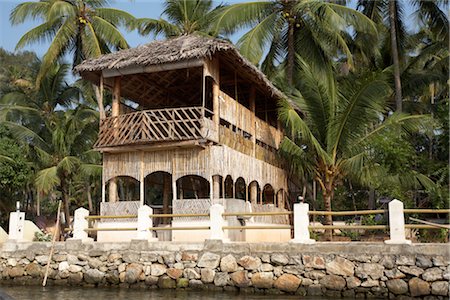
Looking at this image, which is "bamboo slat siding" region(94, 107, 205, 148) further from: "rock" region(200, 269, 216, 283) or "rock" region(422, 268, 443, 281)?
"rock" region(422, 268, 443, 281)

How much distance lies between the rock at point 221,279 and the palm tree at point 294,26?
10.4 m

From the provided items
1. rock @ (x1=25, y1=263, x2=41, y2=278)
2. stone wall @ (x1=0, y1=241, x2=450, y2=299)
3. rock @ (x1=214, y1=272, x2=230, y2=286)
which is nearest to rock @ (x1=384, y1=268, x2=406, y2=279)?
stone wall @ (x1=0, y1=241, x2=450, y2=299)

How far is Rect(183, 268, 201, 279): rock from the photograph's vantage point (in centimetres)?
1093

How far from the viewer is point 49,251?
1272cm

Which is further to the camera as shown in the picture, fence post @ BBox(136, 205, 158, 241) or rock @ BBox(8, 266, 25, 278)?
rock @ BBox(8, 266, 25, 278)

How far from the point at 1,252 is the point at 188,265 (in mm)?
5643

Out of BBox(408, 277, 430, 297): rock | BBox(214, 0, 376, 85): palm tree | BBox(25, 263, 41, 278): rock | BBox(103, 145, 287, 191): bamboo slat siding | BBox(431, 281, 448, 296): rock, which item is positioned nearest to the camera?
BBox(431, 281, 448, 296): rock

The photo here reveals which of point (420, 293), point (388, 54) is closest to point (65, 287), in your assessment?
point (420, 293)

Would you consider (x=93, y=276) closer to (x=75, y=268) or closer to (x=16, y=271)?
(x=75, y=268)

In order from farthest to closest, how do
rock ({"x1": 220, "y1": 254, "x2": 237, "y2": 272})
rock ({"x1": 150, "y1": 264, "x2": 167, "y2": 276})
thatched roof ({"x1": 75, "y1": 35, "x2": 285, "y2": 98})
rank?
thatched roof ({"x1": 75, "y1": 35, "x2": 285, "y2": 98})
rock ({"x1": 150, "y1": 264, "x2": 167, "y2": 276})
rock ({"x1": 220, "y1": 254, "x2": 237, "y2": 272})

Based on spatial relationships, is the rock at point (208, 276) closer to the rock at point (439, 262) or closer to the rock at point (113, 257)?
the rock at point (113, 257)

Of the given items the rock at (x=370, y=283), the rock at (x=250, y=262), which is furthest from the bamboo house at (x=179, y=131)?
the rock at (x=370, y=283)

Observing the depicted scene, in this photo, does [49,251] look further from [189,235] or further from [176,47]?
[176,47]

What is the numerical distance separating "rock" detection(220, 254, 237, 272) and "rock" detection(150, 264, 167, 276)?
1450mm
